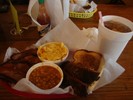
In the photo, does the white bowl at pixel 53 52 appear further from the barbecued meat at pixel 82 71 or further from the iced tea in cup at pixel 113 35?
the iced tea in cup at pixel 113 35

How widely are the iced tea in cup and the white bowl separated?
6.5 inches

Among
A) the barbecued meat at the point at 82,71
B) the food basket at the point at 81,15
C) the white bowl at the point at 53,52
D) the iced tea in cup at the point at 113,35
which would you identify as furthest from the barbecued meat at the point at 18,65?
the food basket at the point at 81,15

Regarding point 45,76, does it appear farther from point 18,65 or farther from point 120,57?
point 120,57

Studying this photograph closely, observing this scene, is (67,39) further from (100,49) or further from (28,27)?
(28,27)

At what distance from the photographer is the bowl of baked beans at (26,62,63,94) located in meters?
0.66

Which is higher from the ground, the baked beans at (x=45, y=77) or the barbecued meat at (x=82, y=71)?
the barbecued meat at (x=82, y=71)

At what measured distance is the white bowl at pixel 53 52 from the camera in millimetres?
775

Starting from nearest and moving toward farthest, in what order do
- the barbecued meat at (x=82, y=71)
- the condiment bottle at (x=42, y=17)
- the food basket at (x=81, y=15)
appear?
the barbecued meat at (x=82, y=71) < the condiment bottle at (x=42, y=17) < the food basket at (x=81, y=15)

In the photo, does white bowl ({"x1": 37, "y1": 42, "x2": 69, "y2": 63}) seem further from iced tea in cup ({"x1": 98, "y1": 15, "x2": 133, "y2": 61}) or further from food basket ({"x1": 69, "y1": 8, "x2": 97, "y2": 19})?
food basket ({"x1": 69, "y1": 8, "x2": 97, "y2": 19})

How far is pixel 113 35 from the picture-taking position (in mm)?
711

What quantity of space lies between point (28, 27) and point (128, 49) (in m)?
0.58

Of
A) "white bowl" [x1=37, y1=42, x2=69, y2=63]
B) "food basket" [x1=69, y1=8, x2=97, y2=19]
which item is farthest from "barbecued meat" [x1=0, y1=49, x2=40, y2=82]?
"food basket" [x1=69, y1=8, x2=97, y2=19]

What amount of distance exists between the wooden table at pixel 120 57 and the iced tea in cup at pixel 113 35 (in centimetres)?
11

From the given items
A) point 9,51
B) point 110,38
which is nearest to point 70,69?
point 110,38
